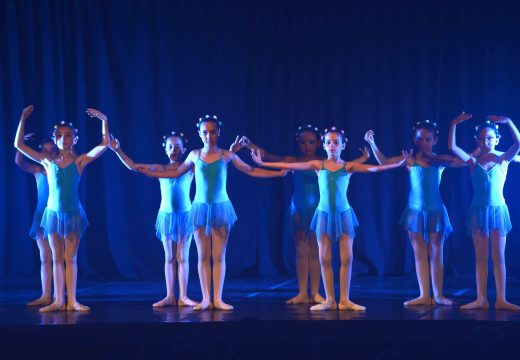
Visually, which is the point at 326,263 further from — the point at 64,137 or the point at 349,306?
the point at 64,137

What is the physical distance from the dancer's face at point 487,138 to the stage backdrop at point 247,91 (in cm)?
249

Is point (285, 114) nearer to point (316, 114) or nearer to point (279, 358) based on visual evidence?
point (316, 114)

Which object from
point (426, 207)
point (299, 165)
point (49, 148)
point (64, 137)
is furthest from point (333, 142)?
point (49, 148)

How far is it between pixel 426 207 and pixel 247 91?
3087 millimetres

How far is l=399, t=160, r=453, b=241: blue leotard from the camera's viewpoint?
609cm

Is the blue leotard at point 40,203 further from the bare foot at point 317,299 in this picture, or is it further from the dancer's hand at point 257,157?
the bare foot at point 317,299

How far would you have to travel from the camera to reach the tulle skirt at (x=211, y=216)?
237 inches

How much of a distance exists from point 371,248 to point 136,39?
336cm

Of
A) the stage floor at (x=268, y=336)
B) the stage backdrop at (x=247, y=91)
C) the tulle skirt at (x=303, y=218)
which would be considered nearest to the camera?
the stage floor at (x=268, y=336)

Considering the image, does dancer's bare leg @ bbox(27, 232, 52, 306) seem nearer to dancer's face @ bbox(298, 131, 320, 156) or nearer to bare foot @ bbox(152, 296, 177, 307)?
bare foot @ bbox(152, 296, 177, 307)

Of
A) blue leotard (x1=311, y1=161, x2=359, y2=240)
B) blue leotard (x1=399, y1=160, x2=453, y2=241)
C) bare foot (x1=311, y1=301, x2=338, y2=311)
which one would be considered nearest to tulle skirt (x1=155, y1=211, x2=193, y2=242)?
blue leotard (x1=311, y1=161, x2=359, y2=240)

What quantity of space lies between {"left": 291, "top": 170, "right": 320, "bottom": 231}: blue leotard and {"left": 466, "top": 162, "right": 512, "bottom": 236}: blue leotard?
1.24 metres

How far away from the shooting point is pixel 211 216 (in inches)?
237

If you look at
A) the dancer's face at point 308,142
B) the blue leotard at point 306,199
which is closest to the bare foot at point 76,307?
the blue leotard at point 306,199
